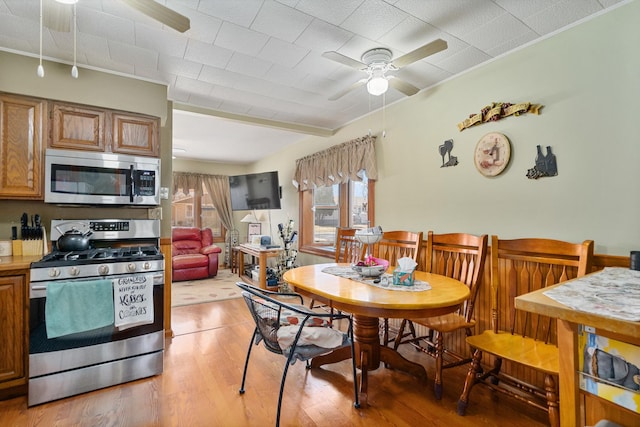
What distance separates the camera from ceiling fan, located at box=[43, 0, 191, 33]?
135 centimetres

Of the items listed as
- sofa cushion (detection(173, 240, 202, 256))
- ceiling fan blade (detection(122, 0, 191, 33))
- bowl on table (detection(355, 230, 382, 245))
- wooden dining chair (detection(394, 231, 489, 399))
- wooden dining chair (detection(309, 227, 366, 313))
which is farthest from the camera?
sofa cushion (detection(173, 240, 202, 256))

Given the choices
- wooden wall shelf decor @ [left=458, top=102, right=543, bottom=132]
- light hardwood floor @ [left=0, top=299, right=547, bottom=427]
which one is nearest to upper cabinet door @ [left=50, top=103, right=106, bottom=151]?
light hardwood floor @ [left=0, top=299, right=547, bottom=427]

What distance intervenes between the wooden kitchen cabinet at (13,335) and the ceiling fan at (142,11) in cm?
156

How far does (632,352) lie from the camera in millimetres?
814

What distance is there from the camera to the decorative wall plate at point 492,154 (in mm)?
2260

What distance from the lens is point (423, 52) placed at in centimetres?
186

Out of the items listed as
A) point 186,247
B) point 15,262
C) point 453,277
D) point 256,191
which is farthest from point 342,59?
point 186,247

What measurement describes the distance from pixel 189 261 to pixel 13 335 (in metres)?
3.46

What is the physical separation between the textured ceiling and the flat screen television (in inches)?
83.1

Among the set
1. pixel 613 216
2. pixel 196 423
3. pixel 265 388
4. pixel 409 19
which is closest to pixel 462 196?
pixel 613 216

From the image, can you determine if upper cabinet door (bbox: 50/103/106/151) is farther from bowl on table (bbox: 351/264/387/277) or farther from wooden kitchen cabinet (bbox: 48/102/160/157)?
bowl on table (bbox: 351/264/387/277)

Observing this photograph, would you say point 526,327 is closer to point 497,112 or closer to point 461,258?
point 461,258

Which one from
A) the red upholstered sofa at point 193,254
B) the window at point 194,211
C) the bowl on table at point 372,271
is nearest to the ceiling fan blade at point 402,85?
the bowl on table at point 372,271

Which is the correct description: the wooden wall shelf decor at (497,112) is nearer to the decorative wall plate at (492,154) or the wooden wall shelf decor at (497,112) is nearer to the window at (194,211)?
the decorative wall plate at (492,154)
